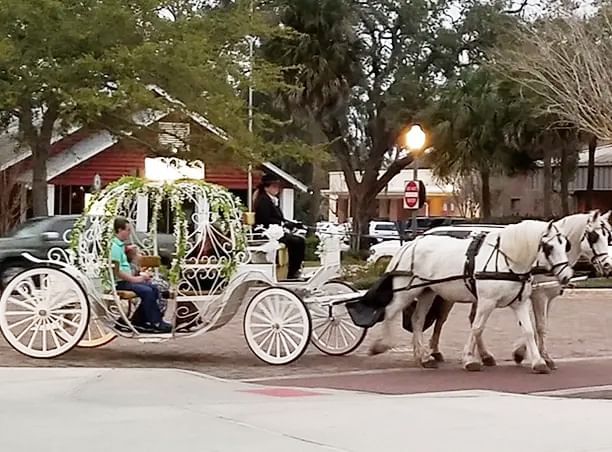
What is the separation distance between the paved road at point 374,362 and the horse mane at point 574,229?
1.47m

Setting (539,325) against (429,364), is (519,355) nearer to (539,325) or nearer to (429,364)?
(539,325)

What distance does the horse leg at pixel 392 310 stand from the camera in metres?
14.8

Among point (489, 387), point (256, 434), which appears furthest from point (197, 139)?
point (256, 434)

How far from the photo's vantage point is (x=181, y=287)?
14.9m

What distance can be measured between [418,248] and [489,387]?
251 cm

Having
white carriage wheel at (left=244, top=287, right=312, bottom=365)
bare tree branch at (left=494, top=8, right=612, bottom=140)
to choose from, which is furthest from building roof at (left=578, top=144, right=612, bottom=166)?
white carriage wheel at (left=244, top=287, right=312, bottom=365)

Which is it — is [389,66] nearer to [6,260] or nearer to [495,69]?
[495,69]

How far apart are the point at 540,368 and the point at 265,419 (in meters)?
5.13

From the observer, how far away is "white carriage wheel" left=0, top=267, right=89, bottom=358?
1422 cm

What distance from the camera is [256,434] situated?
357 inches

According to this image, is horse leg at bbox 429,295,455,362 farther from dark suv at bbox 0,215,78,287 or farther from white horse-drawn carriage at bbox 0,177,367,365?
dark suv at bbox 0,215,78,287

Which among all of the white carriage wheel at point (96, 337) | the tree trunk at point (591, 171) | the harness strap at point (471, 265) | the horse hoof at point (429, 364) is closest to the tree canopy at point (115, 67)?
the white carriage wheel at point (96, 337)

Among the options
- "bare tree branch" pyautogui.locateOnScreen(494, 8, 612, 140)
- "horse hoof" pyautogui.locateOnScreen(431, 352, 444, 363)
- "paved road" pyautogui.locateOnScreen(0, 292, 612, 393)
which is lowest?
"paved road" pyautogui.locateOnScreen(0, 292, 612, 393)

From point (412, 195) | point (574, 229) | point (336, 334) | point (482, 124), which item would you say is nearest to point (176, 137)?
point (412, 195)
